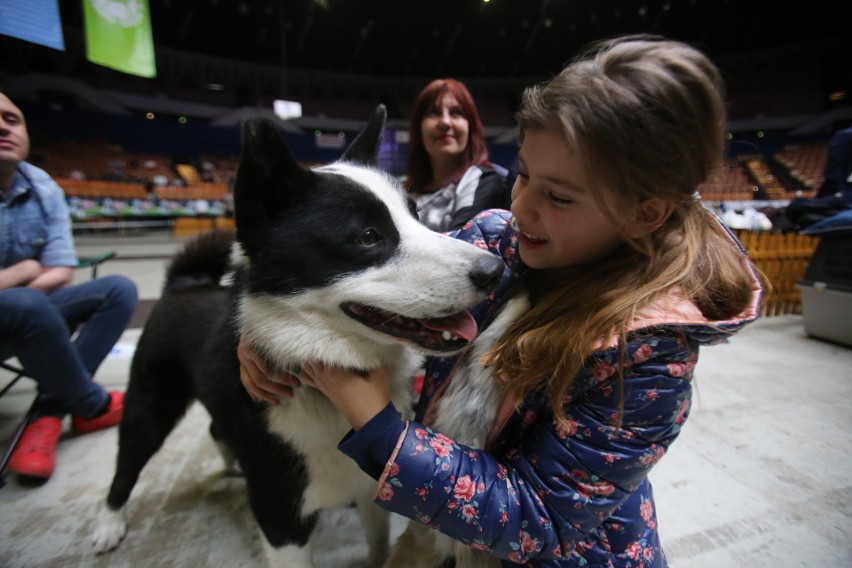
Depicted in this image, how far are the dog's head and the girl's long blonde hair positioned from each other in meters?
0.17

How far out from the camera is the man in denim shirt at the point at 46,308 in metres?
1.72

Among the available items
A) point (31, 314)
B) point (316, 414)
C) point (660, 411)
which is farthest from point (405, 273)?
point (31, 314)

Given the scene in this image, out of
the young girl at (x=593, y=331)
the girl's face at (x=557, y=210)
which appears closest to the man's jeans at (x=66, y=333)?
the young girl at (x=593, y=331)

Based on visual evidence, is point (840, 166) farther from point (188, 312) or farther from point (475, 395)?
point (188, 312)

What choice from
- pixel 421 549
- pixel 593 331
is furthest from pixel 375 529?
pixel 593 331

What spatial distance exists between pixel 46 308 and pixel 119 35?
1454 millimetres

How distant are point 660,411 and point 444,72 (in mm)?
14342

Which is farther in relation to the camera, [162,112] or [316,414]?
[162,112]

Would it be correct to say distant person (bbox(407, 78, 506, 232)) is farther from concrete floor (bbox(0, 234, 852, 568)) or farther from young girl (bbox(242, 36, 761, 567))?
concrete floor (bbox(0, 234, 852, 568))

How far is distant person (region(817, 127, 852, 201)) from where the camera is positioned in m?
3.05

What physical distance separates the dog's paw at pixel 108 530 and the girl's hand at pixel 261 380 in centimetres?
103

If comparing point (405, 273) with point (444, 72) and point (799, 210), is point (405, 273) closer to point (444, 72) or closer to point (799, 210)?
point (799, 210)

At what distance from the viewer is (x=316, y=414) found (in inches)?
42.8

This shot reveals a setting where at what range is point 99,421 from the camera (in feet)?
6.91
